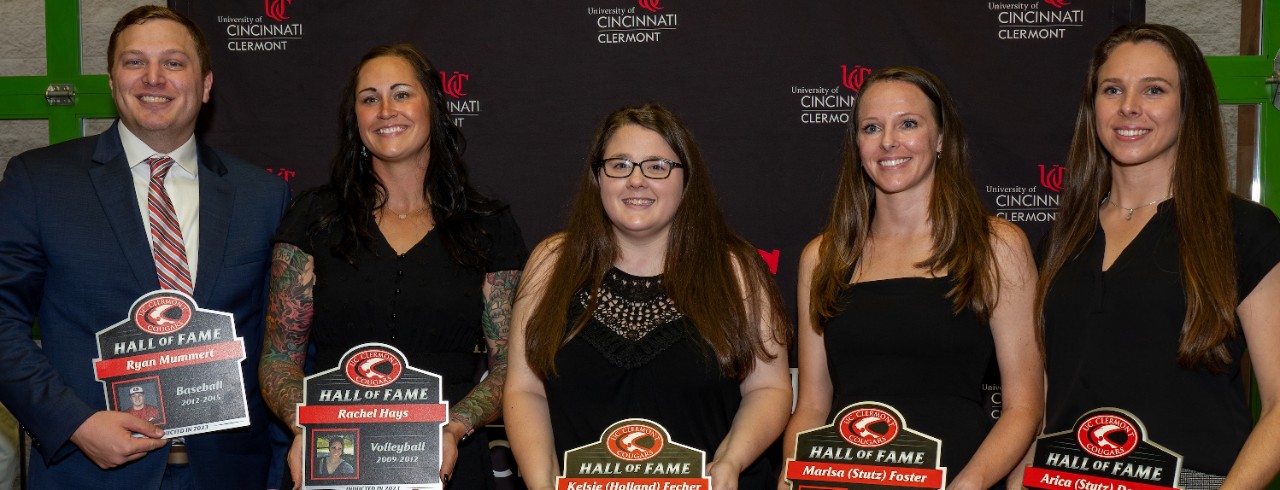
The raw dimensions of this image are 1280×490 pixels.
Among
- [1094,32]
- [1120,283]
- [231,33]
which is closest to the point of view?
[1120,283]

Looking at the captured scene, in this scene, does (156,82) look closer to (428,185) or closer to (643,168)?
(428,185)

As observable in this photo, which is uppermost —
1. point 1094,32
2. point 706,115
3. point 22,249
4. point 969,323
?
point 1094,32

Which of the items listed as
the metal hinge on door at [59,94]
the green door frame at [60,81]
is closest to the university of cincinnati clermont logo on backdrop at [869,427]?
the green door frame at [60,81]

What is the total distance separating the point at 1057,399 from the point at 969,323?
256 mm

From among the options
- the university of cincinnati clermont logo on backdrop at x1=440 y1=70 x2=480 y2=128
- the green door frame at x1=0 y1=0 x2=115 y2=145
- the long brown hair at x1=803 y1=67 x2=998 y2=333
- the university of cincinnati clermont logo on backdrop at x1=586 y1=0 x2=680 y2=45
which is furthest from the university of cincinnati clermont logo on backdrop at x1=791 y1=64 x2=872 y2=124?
the green door frame at x1=0 y1=0 x2=115 y2=145

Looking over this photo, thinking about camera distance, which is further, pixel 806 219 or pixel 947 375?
pixel 806 219

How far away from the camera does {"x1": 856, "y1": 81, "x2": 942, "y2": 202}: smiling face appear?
250 cm

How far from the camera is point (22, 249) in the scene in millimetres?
2656

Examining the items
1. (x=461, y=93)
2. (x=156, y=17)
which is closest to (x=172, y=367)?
(x=156, y=17)

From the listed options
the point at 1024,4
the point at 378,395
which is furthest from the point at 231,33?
the point at 1024,4

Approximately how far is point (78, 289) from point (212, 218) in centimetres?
36

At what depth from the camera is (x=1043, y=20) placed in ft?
11.9

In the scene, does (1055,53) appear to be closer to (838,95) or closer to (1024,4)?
(1024,4)

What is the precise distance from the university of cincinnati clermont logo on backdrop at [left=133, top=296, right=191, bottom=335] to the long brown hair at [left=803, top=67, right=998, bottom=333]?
1.50 meters
